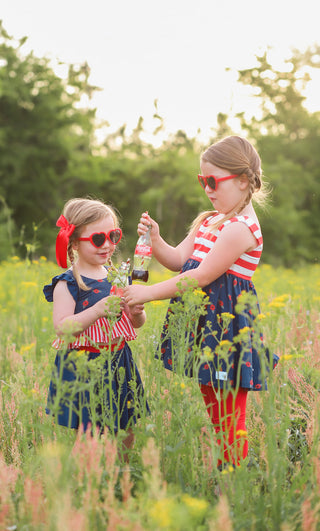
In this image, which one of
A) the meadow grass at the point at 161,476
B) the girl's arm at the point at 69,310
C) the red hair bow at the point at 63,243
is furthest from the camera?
the red hair bow at the point at 63,243

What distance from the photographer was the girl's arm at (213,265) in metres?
2.47

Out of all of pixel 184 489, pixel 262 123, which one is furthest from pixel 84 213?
pixel 262 123

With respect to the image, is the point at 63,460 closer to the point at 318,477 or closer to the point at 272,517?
the point at 272,517

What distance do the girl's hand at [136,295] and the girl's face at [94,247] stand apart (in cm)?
27

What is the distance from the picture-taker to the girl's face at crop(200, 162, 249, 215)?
2.62m

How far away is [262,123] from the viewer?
69.1 feet

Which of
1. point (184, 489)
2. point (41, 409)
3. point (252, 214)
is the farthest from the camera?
point (41, 409)

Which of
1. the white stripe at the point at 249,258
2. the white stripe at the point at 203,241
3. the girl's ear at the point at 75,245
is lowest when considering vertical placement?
the white stripe at the point at 249,258

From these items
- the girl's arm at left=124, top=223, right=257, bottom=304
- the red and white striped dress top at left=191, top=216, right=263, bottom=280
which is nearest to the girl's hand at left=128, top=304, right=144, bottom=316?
the girl's arm at left=124, top=223, right=257, bottom=304

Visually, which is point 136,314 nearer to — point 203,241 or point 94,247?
point 94,247

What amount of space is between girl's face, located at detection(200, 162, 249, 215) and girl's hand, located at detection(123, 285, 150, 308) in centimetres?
57

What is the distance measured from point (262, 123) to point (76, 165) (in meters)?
7.89

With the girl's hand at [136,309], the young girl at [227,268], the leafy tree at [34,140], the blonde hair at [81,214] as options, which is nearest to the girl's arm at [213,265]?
the young girl at [227,268]

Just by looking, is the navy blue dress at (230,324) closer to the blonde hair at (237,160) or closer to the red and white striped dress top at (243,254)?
the red and white striped dress top at (243,254)
